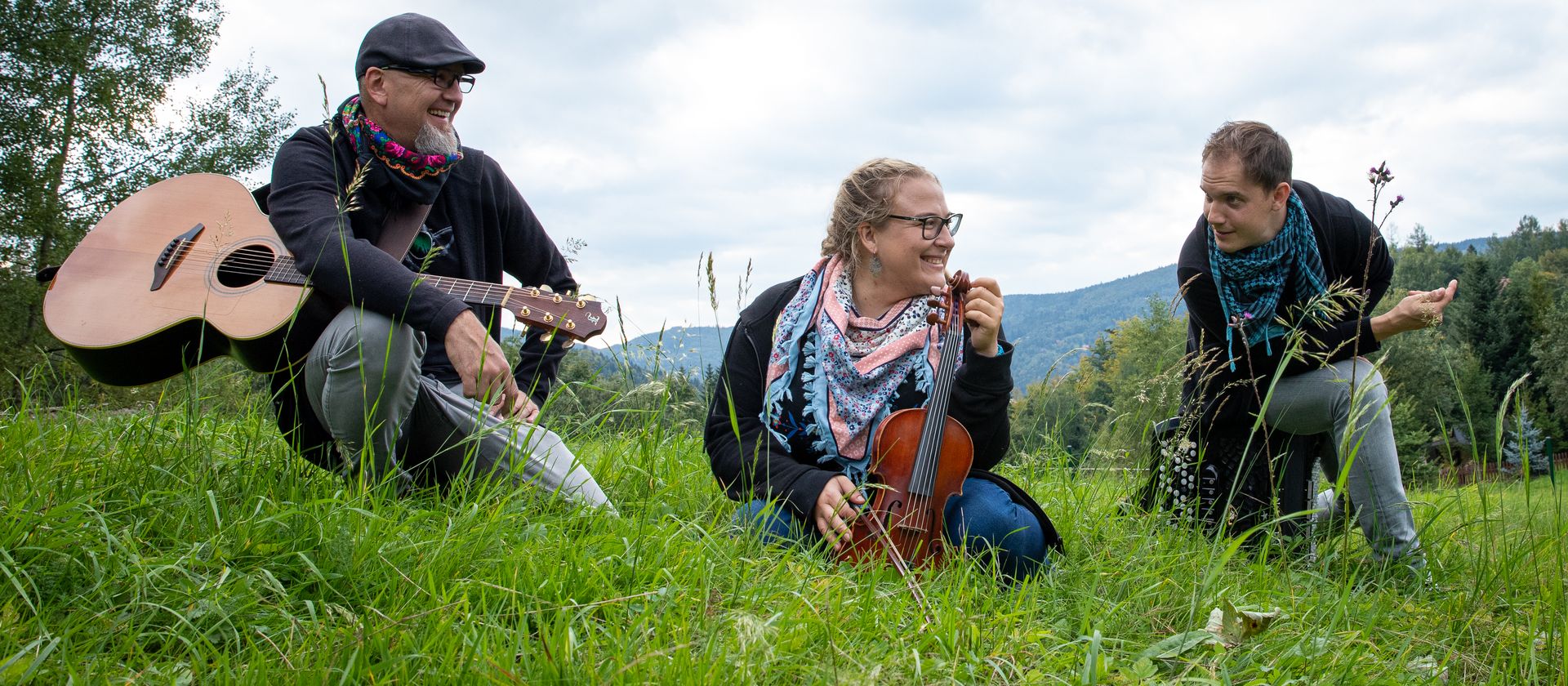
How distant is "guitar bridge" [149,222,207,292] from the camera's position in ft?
9.84

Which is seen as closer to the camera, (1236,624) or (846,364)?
(1236,624)

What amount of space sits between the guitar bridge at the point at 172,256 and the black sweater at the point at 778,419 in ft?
5.69

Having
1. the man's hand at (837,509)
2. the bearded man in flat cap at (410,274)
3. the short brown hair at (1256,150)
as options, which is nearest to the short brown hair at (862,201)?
the man's hand at (837,509)

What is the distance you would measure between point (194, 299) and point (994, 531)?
2.48 m

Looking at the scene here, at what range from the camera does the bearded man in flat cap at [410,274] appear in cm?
269

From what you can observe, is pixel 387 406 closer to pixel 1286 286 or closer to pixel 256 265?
pixel 256 265

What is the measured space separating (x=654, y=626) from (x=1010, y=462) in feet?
11.1

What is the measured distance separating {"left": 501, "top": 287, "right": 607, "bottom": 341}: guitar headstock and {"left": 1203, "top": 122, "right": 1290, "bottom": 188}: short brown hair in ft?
8.34

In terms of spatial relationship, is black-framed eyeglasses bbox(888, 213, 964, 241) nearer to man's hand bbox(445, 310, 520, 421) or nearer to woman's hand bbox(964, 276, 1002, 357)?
woman's hand bbox(964, 276, 1002, 357)

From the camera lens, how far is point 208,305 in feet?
9.28

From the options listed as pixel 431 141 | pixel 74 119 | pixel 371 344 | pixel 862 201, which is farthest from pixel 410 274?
pixel 74 119

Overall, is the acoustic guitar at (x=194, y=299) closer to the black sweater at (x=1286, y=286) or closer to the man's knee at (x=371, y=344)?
the man's knee at (x=371, y=344)

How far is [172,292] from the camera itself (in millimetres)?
2953

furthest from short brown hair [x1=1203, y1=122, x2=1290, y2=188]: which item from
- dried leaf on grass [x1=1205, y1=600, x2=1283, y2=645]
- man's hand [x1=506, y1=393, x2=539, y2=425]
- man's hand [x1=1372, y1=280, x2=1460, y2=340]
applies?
man's hand [x1=506, y1=393, x2=539, y2=425]
